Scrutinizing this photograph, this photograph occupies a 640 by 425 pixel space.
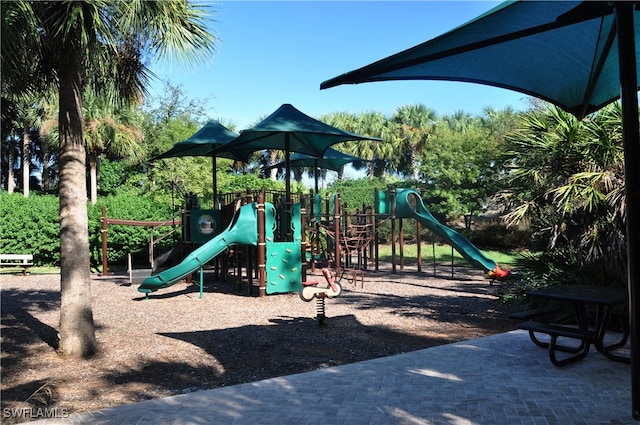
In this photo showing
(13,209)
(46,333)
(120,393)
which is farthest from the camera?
(13,209)

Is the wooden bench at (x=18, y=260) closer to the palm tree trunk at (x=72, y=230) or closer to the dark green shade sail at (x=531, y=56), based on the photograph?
the palm tree trunk at (x=72, y=230)

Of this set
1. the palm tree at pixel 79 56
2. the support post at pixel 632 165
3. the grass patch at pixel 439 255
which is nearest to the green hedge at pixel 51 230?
the grass patch at pixel 439 255

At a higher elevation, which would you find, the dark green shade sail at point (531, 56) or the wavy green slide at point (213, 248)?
the dark green shade sail at point (531, 56)

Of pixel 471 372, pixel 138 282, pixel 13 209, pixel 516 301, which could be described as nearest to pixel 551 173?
pixel 516 301

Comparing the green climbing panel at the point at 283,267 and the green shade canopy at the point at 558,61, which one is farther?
the green climbing panel at the point at 283,267

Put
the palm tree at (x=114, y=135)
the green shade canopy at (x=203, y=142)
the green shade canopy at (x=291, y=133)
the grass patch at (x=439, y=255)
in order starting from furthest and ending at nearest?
the palm tree at (x=114, y=135)
the grass patch at (x=439, y=255)
the green shade canopy at (x=203, y=142)
the green shade canopy at (x=291, y=133)

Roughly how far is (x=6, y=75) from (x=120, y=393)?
3592 millimetres

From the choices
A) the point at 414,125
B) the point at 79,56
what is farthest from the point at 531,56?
the point at 414,125

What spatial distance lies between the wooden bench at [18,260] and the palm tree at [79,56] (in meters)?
10.6

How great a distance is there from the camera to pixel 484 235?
23453mm

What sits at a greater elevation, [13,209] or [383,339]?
[13,209]

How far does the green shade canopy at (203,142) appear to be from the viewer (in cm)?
1330

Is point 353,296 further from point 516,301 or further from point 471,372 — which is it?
point 471,372

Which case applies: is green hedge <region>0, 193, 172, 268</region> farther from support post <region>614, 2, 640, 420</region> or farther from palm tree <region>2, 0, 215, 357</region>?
support post <region>614, 2, 640, 420</region>
